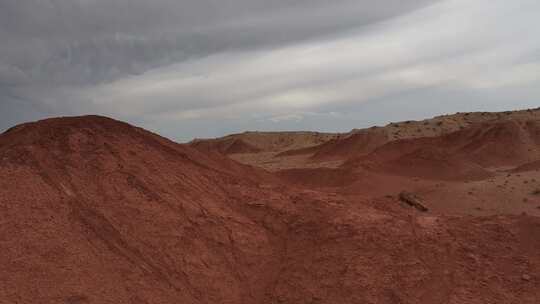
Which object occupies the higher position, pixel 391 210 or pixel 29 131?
pixel 29 131

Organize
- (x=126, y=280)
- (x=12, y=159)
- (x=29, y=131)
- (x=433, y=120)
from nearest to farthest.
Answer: (x=126, y=280)
(x=12, y=159)
(x=29, y=131)
(x=433, y=120)

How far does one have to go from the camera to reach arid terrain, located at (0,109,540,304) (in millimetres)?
7781

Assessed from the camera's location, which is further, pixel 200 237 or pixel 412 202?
pixel 412 202

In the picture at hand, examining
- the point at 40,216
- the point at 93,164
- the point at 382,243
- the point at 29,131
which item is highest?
the point at 29,131

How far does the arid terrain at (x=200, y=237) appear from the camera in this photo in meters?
7.78

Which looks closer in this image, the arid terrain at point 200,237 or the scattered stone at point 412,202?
the arid terrain at point 200,237

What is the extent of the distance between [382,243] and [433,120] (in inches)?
1244

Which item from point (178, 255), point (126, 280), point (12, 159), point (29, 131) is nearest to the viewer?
point (126, 280)

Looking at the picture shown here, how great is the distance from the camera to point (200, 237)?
907 centimetres

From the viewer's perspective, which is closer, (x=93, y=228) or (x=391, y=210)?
(x=93, y=228)

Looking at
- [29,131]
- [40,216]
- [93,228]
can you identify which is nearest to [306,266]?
[93,228]

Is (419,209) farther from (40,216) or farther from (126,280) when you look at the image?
(40,216)

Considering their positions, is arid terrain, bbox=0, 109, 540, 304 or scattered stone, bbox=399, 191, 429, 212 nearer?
arid terrain, bbox=0, 109, 540, 304

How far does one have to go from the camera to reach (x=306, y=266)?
340 inches
